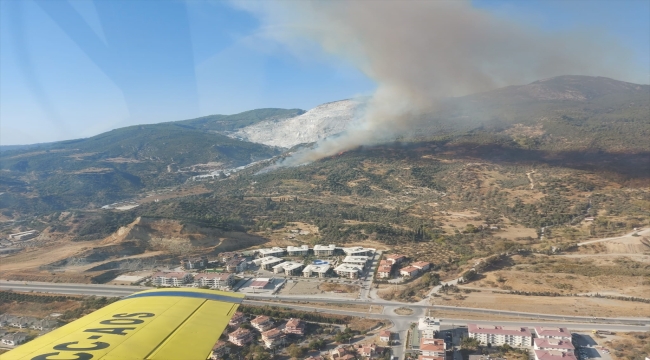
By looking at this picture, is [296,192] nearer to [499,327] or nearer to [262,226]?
[262,226]

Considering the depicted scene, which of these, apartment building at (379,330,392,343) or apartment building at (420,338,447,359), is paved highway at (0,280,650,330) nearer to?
apartment building at (379,330,392,343)

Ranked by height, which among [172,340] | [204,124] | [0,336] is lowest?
[0,336]

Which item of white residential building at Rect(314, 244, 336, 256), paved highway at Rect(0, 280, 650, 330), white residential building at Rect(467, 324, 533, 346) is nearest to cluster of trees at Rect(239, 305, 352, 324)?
paved highway at Rect(0, 280, 650, 330)

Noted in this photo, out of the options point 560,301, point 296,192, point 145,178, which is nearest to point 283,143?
point 145,178

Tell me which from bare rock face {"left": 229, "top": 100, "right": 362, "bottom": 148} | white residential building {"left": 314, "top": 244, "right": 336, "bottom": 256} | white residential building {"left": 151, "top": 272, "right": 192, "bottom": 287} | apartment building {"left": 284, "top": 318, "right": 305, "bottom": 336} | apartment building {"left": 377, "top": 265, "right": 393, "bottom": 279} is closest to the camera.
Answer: apartment building {"left": 284, "top": 318, "right": 305, "bottom": 336}

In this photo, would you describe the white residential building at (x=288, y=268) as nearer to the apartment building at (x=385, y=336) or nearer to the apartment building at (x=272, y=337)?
the apartment building at (x=272, y=337)

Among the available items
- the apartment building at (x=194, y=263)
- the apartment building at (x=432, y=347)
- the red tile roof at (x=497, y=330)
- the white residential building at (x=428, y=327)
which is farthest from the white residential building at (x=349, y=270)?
the apartment building at (x=194, y=263)
